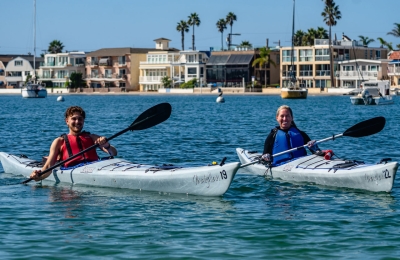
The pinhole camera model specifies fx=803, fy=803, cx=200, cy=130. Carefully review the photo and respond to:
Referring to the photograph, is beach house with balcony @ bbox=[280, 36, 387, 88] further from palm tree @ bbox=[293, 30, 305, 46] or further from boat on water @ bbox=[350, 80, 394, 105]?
boat on water @ bbox=[350, 80, 394, 105]

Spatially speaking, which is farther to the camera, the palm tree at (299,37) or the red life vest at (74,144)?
the palm tree at (299,37)

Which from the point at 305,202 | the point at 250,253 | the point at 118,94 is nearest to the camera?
the point at 250,253


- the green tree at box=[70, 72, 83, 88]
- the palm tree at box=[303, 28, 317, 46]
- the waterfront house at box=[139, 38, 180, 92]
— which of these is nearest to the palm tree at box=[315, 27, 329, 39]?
the palm tree at box=[303, 28, 317, 46]

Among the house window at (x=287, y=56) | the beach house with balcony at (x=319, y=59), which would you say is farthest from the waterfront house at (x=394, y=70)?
the house window at (x=287, y=56)

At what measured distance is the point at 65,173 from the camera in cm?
1548

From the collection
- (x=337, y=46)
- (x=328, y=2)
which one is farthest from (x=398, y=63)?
(x=328, y=2)

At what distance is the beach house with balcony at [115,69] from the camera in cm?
14088

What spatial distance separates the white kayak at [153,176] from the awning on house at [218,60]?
4452 inches

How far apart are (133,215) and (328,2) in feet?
379

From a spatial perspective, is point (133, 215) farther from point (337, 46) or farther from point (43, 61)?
point (43, 61)

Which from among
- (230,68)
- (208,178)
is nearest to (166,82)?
(230,68)

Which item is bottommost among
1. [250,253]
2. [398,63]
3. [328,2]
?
[250,253]

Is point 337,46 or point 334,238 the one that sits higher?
point 337,46

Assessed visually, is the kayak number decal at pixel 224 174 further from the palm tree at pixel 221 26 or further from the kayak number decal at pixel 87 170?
the palm tree at pixel 221 26
